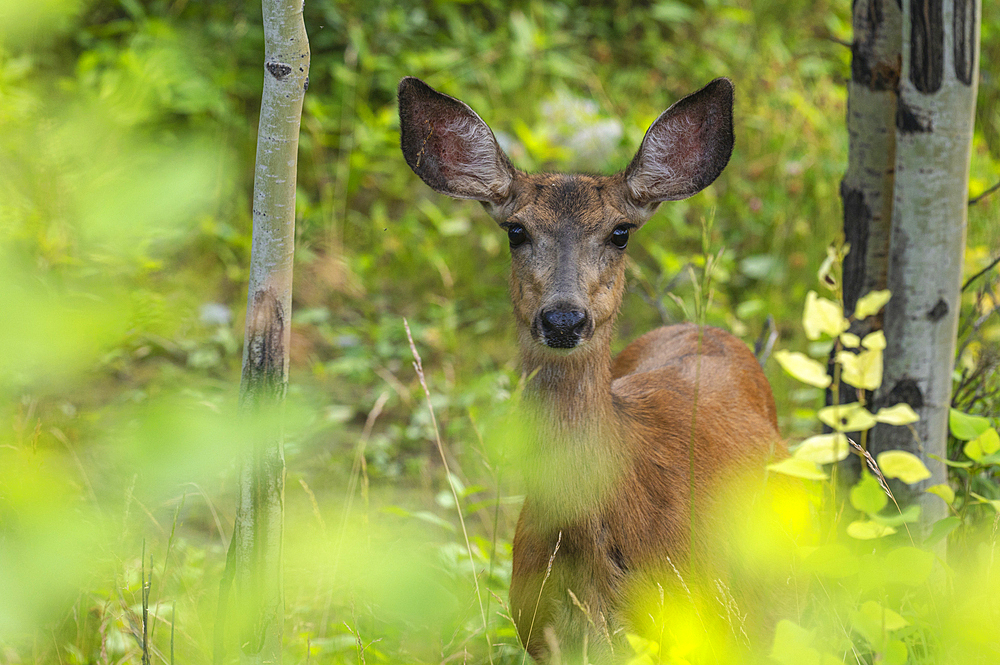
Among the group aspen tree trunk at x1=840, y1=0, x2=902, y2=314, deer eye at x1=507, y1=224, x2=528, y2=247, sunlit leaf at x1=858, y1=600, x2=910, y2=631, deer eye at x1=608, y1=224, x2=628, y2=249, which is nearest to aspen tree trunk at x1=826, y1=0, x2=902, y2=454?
aspen tree trunk at x1=840, y1=0, x2=902, y2=314

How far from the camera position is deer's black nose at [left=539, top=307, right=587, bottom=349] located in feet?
7.57

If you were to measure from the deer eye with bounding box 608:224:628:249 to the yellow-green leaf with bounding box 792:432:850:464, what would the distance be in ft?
3.68

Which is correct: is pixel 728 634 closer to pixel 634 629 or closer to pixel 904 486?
pixel 634 629

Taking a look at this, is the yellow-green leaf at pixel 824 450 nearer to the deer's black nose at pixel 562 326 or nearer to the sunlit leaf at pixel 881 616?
the sunlit leaf at pixel 881 616

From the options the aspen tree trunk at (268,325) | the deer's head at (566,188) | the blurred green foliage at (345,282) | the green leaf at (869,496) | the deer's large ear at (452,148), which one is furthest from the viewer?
the deer's large ear at (452,148)

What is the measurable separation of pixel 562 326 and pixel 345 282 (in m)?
3.02

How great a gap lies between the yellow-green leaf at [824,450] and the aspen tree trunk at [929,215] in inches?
49.4

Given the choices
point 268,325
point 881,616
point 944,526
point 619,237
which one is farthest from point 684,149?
point 881,616

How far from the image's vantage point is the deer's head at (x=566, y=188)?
2496 millimetres

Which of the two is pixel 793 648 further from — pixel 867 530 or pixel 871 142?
pixel 871 142

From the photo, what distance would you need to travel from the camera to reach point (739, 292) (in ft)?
17.0

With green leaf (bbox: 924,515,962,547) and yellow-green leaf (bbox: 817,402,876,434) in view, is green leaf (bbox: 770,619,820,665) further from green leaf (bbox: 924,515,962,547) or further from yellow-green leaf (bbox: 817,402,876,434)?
green leaf (bbox: 924,515,962,547)

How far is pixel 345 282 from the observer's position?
512 cm

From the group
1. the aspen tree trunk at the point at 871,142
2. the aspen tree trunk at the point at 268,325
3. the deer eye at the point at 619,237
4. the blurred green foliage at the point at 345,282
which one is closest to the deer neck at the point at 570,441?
the blurred green foliage at the point at 345,282
